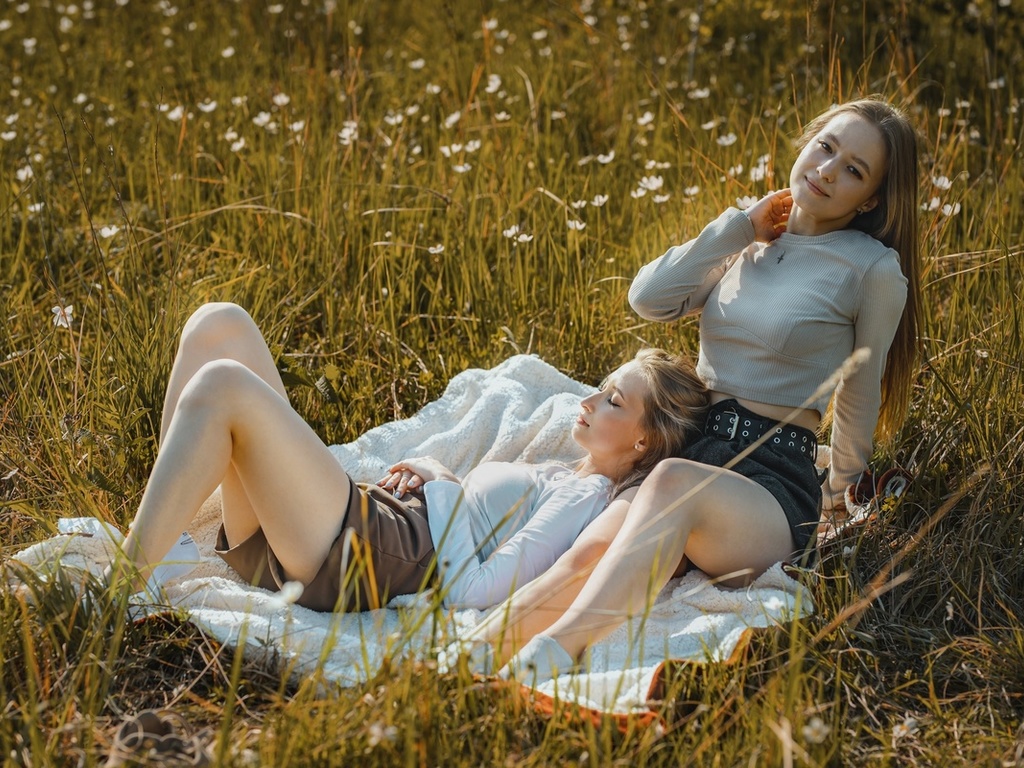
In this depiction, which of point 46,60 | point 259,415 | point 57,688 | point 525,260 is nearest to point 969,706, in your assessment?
point 259,415

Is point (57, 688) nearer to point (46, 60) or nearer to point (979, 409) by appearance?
point (979, 409)

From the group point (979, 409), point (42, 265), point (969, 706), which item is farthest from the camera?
point (42, 265)

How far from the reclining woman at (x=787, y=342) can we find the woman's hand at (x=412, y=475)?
432 millimetres

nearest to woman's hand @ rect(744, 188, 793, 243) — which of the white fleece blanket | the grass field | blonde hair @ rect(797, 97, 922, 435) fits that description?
blonde hair @ rect(797, 97, 922, 435)

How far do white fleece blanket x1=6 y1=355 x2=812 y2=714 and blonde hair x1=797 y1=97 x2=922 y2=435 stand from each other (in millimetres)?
647

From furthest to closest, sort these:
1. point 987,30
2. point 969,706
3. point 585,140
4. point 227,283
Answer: point 987,30
point 585,140
point 227,283
point 969,706

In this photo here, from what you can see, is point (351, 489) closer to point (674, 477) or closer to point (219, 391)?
point (219, 391)

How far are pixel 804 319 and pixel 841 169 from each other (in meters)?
0.37

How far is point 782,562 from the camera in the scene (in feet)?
8.27

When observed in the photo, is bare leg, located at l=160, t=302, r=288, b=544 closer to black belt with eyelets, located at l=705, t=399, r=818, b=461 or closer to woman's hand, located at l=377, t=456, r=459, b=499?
woman's hand, located at l=377, t=456, r=459, b=499

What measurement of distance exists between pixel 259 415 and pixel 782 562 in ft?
3.89

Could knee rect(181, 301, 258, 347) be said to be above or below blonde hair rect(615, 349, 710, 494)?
above

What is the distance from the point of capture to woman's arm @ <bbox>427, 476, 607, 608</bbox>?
Result: 98.2 inches

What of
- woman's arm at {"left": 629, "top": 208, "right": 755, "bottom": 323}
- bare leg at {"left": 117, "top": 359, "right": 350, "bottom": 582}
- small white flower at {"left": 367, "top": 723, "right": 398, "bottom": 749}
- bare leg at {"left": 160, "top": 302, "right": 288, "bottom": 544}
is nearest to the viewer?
small white flower at {"left": 367, "top": 723, "right": 398, "bottom": 749}
